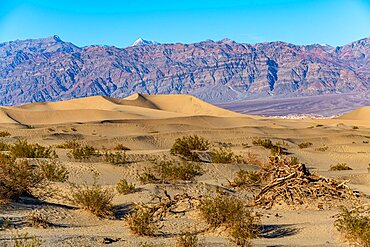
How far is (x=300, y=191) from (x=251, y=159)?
10.6m

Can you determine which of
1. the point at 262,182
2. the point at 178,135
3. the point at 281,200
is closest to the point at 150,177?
the point at 262,182

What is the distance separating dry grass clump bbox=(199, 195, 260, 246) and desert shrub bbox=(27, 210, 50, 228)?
335 cm

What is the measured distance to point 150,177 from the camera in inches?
681

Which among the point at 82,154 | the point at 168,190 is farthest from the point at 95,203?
the point at 82,154

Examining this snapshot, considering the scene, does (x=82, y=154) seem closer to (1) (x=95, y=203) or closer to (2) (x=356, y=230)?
(1) (x=95, y=203)

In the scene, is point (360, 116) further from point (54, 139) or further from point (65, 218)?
point (65, 218)

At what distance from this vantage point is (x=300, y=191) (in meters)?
14.5

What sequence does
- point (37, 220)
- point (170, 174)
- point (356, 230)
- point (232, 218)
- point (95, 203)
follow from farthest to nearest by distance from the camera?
1. point (170, 174)
2. point (95, 203)
3. point (37, 220)
4. point (232, 218)
5. point (356, 230)

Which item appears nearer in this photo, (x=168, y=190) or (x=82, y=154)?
(x=168, y=190)

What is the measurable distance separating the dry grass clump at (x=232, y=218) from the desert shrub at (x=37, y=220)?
3.35 m

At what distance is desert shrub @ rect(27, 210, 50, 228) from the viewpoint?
10.3 metres

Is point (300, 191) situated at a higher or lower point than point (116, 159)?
lower

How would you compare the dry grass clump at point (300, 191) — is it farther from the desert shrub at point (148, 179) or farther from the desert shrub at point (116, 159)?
the desert shrub at point (116, 159)

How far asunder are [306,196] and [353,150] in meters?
20.2
